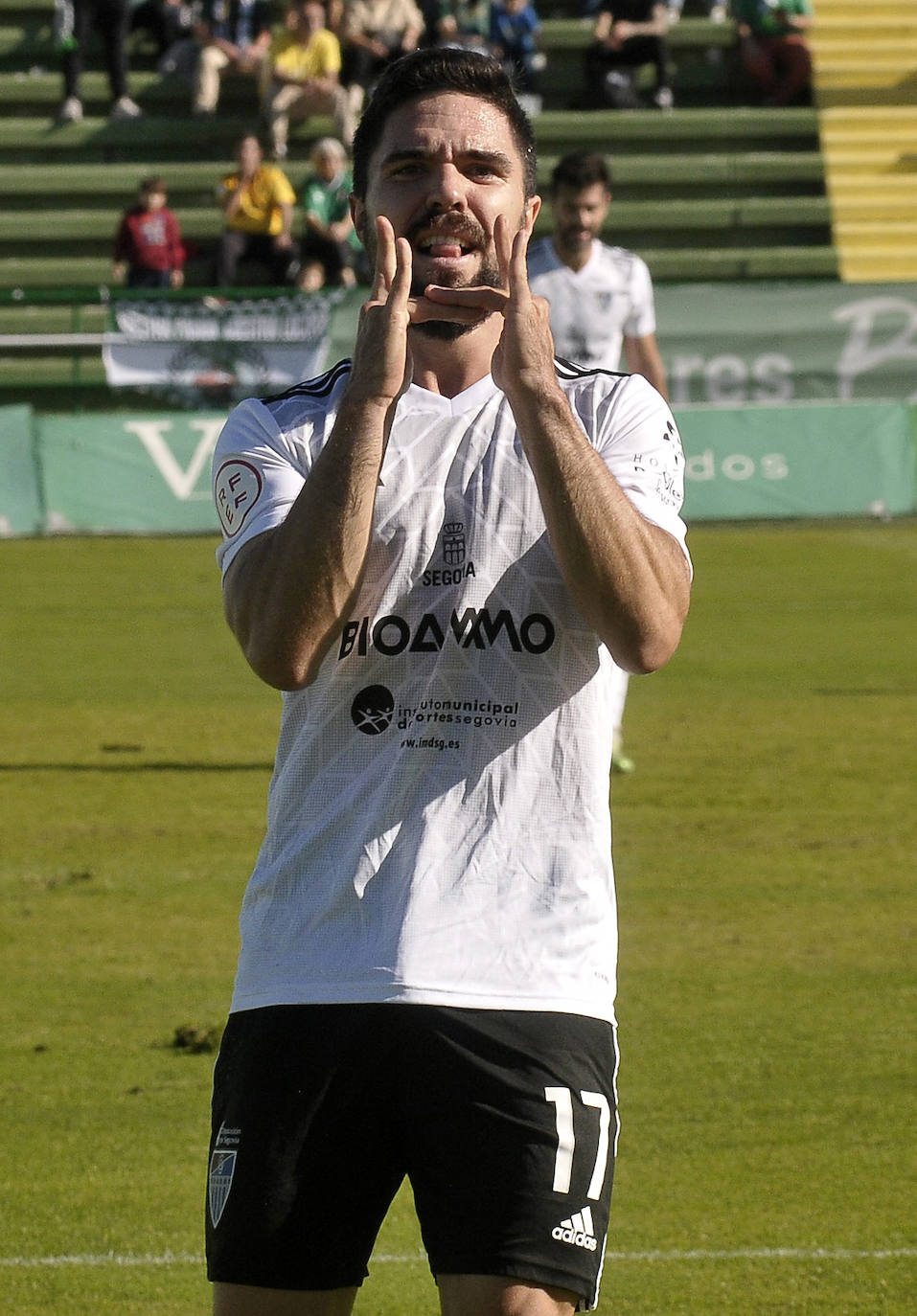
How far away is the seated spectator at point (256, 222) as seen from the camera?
23.6 meters

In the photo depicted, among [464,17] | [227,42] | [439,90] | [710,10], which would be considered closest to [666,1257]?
[439,90]

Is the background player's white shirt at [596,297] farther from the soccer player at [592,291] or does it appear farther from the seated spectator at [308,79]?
the seated spectator at [308,79]

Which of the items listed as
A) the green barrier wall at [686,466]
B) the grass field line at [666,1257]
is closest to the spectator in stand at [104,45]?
the green barrier wall at [686,466]

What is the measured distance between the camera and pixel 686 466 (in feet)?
61.2

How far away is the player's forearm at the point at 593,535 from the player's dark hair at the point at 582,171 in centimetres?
642

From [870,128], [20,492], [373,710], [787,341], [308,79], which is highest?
[308,79]

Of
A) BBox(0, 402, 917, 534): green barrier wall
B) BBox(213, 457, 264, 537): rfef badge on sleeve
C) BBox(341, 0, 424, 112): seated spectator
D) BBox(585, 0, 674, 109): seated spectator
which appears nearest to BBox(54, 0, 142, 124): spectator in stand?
BBox(341, 0, 424, 112): seated spectator

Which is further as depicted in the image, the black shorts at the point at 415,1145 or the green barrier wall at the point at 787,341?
the green barrier wall at the point at 787,341

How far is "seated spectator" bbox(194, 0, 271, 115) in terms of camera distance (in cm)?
2636

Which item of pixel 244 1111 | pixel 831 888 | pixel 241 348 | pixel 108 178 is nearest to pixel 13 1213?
pixel 244 1111

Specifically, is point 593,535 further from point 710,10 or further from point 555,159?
point 710,10

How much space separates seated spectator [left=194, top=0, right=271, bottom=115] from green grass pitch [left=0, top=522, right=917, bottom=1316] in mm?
13216

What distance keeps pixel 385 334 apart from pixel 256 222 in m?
21.5

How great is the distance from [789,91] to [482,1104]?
2671cm
